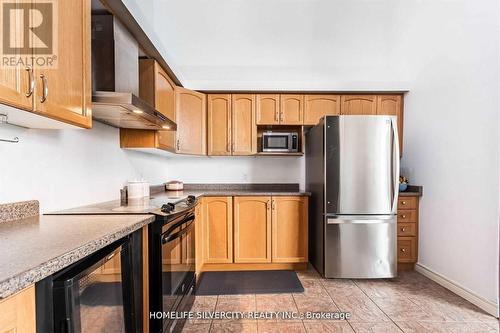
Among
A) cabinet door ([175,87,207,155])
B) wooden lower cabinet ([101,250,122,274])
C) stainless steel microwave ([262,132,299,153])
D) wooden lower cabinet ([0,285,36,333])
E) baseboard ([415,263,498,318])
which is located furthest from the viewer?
stainless steel microwave ([262,132,299,153])

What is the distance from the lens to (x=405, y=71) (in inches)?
133

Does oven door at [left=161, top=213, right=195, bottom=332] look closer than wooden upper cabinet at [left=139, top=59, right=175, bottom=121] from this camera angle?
Yes

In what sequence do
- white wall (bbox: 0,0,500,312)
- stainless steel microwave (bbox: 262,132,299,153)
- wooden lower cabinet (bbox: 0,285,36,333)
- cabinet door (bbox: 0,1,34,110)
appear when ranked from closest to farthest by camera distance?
wooden lower cabinet (bbox: 0,285,36,333) → cabinet door (bbox: 0,1,34,110) → white wall (bbox: 0,0,500,312) → stainless steel microwave (bbox: 262,132,299,153)

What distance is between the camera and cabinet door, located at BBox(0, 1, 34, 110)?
2.77 feet

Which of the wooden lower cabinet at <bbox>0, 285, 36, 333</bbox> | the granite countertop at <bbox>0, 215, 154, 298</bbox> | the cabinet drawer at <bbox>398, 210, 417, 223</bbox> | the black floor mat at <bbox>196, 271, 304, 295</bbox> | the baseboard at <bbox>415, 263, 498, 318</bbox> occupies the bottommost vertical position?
the black floor mat at <bbox>196, 271, 304, 295</bbox>

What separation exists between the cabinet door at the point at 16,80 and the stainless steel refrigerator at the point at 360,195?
2.42 metres

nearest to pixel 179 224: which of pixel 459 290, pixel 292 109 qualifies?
pixel 292 109

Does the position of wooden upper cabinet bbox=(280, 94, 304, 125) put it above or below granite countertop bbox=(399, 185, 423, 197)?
above

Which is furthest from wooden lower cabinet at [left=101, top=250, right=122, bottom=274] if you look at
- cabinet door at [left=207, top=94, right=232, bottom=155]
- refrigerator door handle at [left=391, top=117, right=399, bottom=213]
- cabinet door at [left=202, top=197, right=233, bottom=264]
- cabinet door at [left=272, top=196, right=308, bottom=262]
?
refrigerator door handle at [left=391, top=117, right=399, bottom=213]

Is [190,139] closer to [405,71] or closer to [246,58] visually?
[246,58]

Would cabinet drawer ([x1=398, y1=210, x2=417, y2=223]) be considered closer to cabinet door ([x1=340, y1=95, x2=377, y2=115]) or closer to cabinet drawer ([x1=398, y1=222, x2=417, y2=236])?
cabinet drawer ([x1=398, y1=222, x2=417, y2=236])

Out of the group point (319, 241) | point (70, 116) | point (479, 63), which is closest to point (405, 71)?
point (479, 63)

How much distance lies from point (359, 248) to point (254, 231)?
1.14 m

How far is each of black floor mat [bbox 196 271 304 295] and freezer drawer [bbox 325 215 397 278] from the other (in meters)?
0.43
